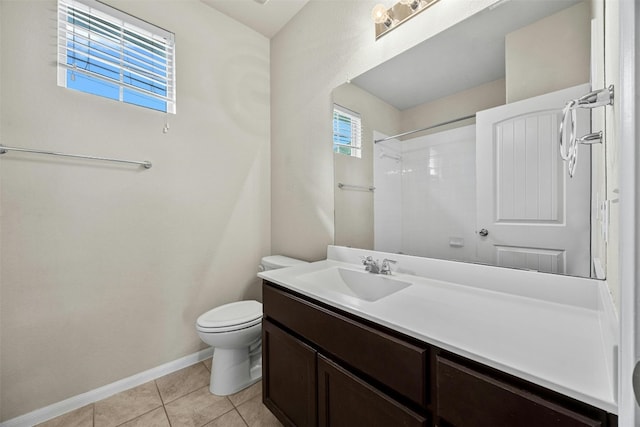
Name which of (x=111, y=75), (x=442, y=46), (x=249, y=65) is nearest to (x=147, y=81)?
(x=111, y=75)

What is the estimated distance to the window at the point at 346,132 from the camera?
1.61m

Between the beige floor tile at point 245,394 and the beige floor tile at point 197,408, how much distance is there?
0.03 m

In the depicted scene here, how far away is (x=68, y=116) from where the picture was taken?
1.48 meters

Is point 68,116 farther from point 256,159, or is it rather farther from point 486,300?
point 486,300

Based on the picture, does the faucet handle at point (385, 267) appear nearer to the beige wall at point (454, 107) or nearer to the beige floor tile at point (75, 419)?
the beige wall at point (454, 107)

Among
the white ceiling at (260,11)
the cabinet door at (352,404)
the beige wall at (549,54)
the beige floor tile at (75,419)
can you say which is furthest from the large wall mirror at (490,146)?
the beige floor tile at (75,419)

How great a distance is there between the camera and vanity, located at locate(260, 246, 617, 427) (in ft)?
1.80

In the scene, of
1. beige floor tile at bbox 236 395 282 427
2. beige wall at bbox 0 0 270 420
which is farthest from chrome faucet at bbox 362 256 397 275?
beige wall at bbox 0 0 270 420

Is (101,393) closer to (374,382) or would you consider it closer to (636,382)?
(374,382)

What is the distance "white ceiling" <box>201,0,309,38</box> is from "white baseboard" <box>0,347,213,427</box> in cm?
262

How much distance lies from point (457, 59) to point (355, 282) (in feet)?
3.85

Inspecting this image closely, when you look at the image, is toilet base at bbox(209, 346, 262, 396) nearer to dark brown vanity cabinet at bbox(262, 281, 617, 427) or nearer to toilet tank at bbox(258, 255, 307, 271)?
dark brown vanity cabinet at bbox(262, 281, 617, 427)

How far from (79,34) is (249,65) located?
1.08 m

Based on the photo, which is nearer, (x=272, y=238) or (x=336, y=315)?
(x=336, y=315)
